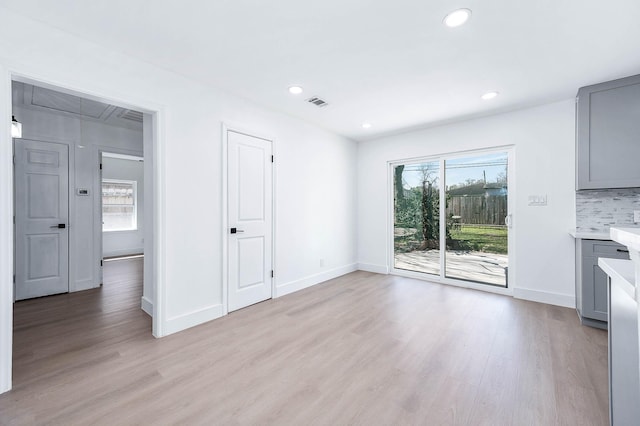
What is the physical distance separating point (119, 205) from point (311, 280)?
6633mm

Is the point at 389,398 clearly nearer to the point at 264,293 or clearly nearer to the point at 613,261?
the point at 613,261

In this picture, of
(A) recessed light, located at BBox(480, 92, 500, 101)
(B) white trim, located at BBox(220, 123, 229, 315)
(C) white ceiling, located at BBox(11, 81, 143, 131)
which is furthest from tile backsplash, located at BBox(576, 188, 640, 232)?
(C) white ceiling, located at BBox(11, 81, 143, 131)

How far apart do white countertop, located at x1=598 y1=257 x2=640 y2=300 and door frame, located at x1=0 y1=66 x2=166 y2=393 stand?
10.2 ft

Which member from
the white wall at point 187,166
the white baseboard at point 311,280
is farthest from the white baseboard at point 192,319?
the white baseboard at point 311,280

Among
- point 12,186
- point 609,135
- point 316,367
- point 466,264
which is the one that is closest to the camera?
point 12,186

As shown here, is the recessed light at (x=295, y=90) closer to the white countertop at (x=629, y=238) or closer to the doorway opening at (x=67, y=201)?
the doorway opening at (x=67, y=201)

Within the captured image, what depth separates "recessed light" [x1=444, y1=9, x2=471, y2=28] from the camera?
1.90m

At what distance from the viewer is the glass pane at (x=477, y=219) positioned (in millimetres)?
4016

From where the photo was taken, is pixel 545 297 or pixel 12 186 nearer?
pixel 12 186

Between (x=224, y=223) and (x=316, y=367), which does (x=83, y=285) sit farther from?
(x=316, y=367)

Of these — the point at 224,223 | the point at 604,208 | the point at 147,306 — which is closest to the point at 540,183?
the point at 604,208

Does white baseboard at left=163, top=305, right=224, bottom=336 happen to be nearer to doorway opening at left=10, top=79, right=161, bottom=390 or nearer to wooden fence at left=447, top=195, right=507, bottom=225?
doorway opening at left=10, top=79, right=161, bottom=390

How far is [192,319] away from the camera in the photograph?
2881 millimetres

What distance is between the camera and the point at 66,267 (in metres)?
4.08
